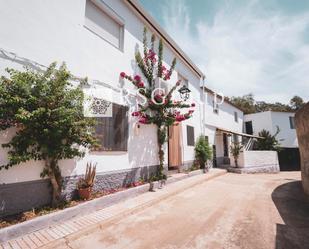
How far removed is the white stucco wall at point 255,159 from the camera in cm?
1295

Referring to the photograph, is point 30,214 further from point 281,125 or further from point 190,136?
point 281,125

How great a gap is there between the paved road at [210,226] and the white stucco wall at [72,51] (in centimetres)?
197

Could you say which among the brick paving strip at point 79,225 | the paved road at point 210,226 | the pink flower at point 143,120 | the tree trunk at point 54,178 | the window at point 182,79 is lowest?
the paved road at point 210,226

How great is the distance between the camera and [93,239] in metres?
3.52

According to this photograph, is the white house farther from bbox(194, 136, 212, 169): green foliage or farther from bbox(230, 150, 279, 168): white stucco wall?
bbox(194, 136, 212, 169): green foliage

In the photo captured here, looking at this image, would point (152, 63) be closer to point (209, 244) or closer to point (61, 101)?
point (61, 101)

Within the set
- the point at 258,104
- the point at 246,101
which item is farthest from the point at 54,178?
the point at 258,104

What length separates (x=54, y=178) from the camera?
14.4 feet

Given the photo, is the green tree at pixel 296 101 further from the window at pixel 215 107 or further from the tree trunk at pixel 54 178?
the tree trunk at pixel 54 178

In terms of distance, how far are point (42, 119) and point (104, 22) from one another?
4515mm

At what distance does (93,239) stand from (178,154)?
702cm

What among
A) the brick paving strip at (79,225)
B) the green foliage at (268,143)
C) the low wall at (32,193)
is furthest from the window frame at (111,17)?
the green foliage at (268,143)

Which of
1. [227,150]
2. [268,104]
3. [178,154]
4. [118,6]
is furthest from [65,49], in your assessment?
[268,104]

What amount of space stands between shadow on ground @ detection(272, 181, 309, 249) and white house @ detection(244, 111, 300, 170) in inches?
583
